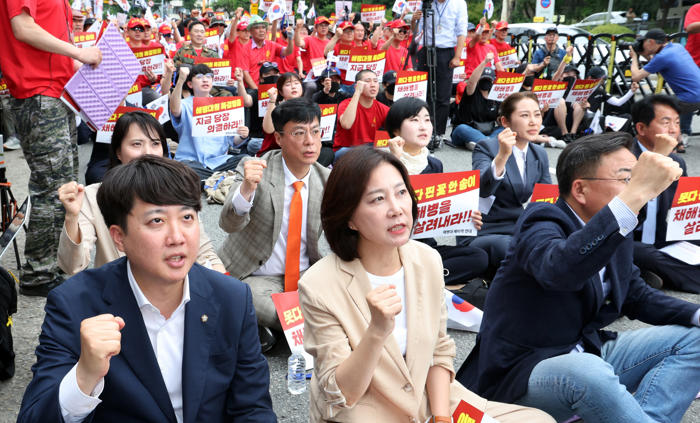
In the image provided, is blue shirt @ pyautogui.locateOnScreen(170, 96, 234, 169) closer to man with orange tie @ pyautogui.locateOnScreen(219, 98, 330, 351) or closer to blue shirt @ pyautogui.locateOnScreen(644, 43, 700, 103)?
man with orange tie @ pyautogui.locateOnScreen(219, 98, 330, 351)

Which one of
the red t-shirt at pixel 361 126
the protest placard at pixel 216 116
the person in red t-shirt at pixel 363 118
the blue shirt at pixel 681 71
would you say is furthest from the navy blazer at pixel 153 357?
the blue shirt at pixel 681 71

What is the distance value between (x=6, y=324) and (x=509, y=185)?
10.3 ft

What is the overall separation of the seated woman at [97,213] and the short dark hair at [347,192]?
0.91 metres

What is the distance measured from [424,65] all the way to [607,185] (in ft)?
22.2

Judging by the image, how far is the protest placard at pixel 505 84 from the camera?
8078mm

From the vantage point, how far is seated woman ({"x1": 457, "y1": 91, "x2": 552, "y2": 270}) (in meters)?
4.33

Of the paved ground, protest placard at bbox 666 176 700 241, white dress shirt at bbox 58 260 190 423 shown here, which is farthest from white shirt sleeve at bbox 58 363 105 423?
protest placard at bbox 666 176 700 241

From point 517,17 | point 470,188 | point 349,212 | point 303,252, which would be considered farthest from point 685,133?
point 517,17

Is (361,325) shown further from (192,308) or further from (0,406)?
(0,406)

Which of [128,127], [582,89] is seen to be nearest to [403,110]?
[128,127]

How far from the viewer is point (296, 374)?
124 inches

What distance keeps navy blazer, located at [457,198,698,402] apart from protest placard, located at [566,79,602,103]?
739cm

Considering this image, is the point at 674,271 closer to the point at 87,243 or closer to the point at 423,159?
the point at 423,159

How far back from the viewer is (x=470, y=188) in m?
3.95
